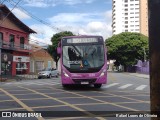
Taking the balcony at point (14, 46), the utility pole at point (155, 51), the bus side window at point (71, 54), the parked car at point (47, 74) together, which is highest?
the balcony at point (14, 46)

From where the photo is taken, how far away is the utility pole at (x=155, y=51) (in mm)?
3602

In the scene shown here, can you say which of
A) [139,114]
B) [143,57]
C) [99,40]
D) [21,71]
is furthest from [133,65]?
[139,114]

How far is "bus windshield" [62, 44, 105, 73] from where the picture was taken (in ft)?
54.9

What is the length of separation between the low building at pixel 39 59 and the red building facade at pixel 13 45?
232 cm

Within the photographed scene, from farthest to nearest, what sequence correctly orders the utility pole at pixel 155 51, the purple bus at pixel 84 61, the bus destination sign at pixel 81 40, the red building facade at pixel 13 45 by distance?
1. the red building facade at pixel 13 45
2. the bus destination sign at pixel 81 40
3. the purple bus at pixel 84 61
4. the utility pole at pixel 155 51

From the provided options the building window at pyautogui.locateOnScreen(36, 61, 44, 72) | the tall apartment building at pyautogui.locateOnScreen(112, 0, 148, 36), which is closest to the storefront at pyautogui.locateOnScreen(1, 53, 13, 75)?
the building window at pyautogui.locateOnScreen(36, 61, 44, 72)

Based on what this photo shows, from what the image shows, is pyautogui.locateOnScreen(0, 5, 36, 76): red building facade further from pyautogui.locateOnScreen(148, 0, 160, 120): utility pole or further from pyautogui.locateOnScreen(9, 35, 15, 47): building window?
pyautogui.locateOnScreen(148, 0, 160, 120): utility pole

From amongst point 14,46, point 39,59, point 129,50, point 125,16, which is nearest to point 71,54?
point 14,46

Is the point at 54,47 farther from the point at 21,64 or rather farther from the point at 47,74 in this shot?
the point at 47,74

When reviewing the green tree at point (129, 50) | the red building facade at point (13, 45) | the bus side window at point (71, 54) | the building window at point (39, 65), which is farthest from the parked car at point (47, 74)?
the green tree at point (129, 50)

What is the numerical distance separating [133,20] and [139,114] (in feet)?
472

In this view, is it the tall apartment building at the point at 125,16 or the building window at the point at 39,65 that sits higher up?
the tall apartment building at the point at 125,16

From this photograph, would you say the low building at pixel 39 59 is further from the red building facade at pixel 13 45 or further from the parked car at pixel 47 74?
the parked car at pixel 47 74

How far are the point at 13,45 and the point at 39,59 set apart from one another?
10.3 m
